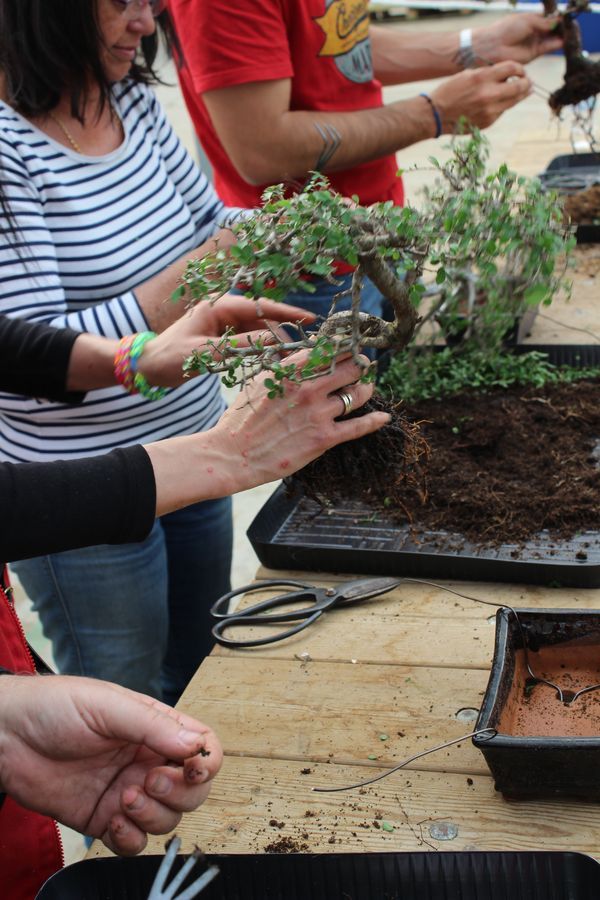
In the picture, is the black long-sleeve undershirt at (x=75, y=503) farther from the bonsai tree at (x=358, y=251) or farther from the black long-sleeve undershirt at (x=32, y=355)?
the black long-sleeve undershirt at (x=32, y=355)

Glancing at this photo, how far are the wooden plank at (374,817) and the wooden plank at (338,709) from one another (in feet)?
0.10

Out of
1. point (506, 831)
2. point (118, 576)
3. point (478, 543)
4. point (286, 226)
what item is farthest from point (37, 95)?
point (506, 831)

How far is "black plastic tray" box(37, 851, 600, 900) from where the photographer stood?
31.3 inches

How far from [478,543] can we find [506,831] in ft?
1.73

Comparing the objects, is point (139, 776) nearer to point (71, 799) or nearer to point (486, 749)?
point (71, 799)

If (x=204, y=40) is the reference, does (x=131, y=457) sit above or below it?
below

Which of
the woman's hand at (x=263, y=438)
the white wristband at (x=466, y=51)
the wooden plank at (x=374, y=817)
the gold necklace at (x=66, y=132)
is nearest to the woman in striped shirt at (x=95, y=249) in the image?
the gold necklace at (x=66, y=132)

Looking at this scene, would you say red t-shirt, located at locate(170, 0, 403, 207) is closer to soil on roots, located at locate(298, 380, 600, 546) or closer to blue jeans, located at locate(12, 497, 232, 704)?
soil on roots, located at locate(298, 380, 600, 546)

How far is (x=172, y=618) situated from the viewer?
1801 millimetres

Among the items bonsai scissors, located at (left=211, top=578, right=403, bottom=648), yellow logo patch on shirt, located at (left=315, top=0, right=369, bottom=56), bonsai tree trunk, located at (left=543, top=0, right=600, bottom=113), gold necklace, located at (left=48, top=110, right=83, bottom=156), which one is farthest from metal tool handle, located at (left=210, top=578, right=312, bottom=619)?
bonsai tree trunk, located at (left=543, top=0, right=600, bottom=113)

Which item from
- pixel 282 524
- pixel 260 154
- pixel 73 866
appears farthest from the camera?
pixel 260 154

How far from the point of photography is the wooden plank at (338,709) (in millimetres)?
1043

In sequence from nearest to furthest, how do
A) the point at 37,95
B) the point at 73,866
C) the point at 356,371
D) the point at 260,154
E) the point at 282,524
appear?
the point at 73,866, the point at 356,371, the point at 37,95, the point at 282,524, the point at 260,154

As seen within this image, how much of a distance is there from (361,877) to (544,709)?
33 cm
